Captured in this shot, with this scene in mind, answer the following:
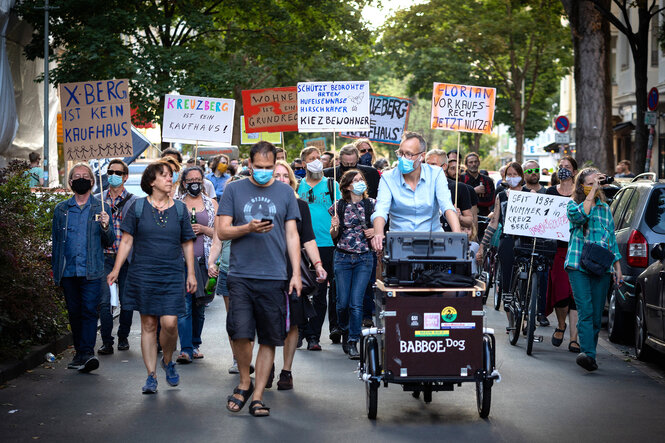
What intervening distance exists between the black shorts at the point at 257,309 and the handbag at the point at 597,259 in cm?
326

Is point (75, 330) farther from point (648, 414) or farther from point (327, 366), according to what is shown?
point (648, 414)

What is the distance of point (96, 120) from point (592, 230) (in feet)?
18.6

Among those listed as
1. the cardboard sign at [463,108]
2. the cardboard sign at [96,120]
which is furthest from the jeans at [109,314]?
the cardboard sign at [463,108]

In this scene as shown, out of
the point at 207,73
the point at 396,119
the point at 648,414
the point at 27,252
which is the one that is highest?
the point at 207,73

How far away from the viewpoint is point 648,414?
771cm

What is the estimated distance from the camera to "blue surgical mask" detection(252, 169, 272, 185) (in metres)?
7.52

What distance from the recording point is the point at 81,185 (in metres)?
9.49

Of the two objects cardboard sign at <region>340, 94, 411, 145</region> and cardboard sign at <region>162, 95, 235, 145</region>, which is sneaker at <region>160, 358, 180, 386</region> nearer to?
cardboard sign at <region>162, 95, 235, 145</region>

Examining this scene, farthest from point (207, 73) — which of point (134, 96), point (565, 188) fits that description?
point (565, 188)

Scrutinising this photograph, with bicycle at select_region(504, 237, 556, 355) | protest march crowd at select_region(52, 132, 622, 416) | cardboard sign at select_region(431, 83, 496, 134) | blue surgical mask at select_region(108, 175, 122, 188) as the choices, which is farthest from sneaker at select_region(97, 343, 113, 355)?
cardboard sign at select_region(431, 83, 496, 134)

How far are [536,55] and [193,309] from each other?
107ft

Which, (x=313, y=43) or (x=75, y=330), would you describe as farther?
(x=313, y=43)

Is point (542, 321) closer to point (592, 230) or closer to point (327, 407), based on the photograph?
point (592, 230)

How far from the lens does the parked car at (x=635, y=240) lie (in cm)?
Result: 1096
